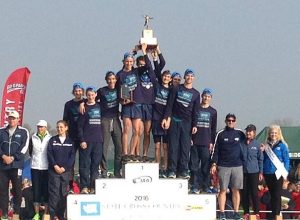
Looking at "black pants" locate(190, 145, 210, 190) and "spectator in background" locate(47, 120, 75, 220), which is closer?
"spectator in background" locate(47, 120, 75, 220)

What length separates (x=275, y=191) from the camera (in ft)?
43.5

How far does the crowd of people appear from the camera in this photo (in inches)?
511

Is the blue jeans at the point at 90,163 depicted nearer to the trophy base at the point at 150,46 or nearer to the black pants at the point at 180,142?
the black pants at the point at 180,142

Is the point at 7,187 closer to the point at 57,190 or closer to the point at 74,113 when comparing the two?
the point at 57,190

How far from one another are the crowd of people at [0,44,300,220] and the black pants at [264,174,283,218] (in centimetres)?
2

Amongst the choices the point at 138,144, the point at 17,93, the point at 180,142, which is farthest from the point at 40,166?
the point at 17,93

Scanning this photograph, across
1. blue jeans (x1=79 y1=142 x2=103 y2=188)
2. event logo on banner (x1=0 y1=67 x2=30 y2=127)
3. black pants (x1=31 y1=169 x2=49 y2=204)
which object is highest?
event logo on banner (x1=0 y1=67 x2=30 y2=127)

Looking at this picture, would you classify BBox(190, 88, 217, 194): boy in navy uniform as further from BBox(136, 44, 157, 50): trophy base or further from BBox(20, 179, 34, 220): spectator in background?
BBox(20, 179, 34, 220): spectator in background

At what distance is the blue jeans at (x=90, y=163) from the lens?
1318 cm

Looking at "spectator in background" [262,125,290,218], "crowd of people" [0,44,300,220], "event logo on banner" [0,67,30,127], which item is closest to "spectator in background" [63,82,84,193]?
"crowd of people" [0,44,300,220]

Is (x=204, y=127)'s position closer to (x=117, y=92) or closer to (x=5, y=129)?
(x=117, y=92)

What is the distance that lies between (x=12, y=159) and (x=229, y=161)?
3.82m

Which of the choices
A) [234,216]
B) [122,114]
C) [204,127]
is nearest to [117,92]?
[122,114]

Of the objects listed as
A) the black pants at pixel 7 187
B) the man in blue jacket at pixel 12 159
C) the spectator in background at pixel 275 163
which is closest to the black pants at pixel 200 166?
the spectator in background at pixel 275 163
